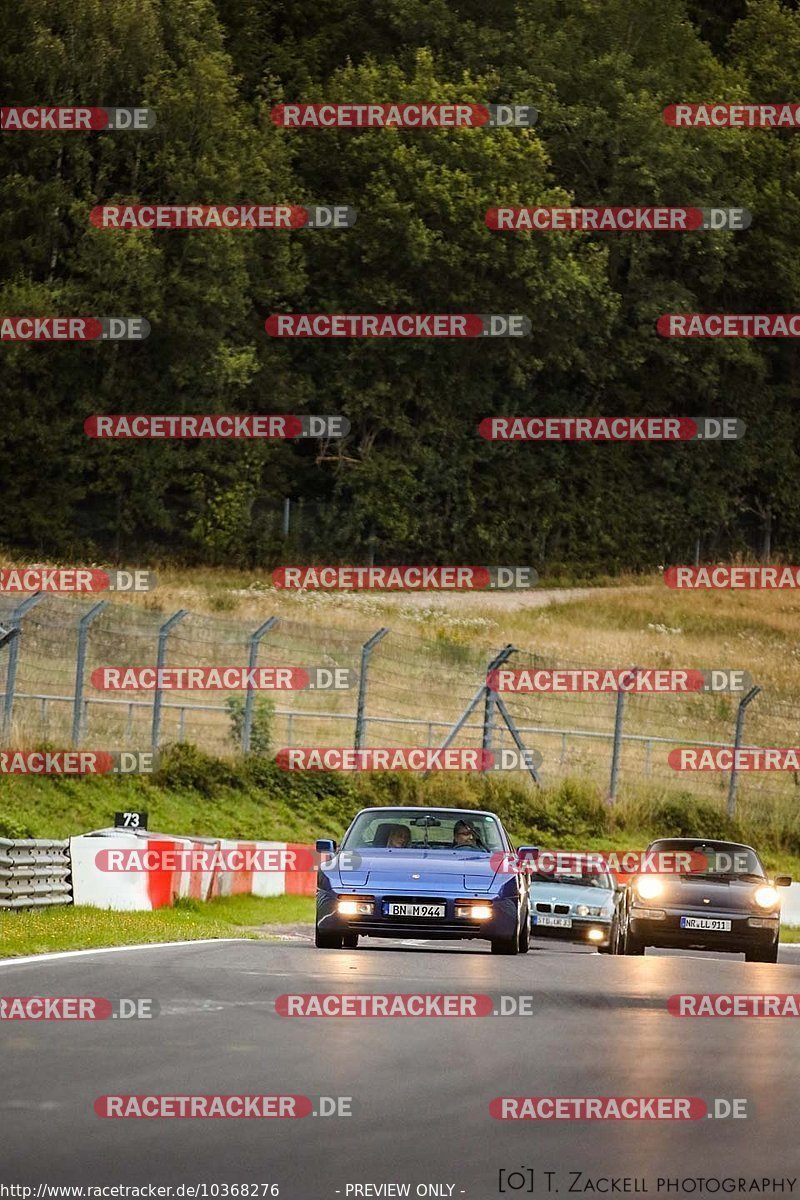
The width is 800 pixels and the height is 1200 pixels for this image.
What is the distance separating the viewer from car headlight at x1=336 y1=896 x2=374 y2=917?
59.6 feet

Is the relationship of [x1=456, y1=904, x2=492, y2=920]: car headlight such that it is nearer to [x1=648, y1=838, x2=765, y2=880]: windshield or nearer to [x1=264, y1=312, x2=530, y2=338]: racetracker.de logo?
[x1=648, y1=838, x2=765, y2=880]: windshield

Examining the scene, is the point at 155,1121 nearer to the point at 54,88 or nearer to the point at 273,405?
the point at 54,88

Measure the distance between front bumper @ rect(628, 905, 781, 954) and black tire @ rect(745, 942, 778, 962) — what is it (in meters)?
0.09

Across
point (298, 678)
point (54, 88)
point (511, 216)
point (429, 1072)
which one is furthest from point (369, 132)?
point (429, 1072)

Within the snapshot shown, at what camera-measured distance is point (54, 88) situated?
55500mm

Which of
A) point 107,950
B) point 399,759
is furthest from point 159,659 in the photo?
point 107,950

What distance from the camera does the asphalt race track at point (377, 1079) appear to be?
23.9 ft

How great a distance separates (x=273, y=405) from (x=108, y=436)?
648 cm

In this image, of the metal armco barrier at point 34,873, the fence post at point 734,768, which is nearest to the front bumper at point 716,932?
the metal armco barrier at point 34,873

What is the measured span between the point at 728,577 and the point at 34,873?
4532cm

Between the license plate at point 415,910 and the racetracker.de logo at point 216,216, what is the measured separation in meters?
37.6

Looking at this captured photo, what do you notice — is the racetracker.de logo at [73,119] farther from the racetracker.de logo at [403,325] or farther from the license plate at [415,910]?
the license plate at [415,910]

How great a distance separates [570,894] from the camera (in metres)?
26.7

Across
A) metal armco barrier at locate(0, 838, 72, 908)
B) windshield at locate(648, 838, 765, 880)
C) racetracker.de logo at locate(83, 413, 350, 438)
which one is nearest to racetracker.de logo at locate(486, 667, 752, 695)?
racetracker.de logo at locate(83, 413, 350, 438)
